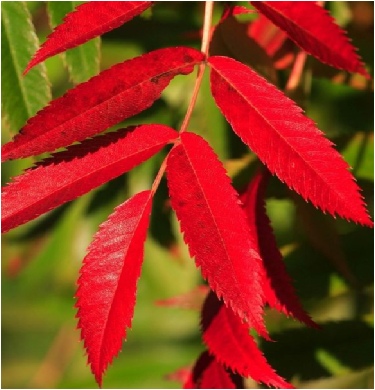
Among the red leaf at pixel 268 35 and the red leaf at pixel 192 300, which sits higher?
the red leaf at pixel 268 35

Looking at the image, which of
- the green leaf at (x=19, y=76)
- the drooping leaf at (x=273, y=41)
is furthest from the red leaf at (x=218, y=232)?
the drooping leaf at (x=273, y=41)

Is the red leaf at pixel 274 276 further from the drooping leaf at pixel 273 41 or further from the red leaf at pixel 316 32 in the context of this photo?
the drooping leaf at pixel 273 41

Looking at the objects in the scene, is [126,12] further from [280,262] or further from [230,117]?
[280,262]

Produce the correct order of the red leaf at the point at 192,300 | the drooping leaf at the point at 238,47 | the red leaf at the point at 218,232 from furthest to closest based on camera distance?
the red leaf at the point at 192,300
the drooping leaf at the point at 238,47
the red leaf at the point at 218,232

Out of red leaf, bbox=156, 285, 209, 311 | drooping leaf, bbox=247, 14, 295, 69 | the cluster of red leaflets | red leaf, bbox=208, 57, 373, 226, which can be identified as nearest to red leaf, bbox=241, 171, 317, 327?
the cluster of red leaflets

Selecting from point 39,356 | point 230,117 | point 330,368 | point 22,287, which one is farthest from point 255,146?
point 39,356

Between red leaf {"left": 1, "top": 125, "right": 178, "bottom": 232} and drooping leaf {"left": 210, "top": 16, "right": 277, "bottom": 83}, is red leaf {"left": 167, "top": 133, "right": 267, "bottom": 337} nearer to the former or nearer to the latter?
red leaf {"left": 1, "top": 125, "right": 178, "bottom": 232}
